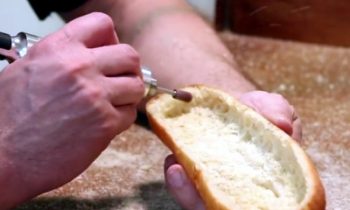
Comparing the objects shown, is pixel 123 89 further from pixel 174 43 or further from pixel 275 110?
pixel 174 43

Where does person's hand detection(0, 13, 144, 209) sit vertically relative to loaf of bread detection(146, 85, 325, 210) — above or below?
above

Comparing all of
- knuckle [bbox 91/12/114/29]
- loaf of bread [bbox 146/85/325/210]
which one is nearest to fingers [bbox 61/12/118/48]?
knuckle [bbox 91/12/114/29]

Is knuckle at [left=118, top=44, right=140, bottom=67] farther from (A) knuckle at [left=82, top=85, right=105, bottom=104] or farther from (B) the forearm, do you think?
(B) the forearm

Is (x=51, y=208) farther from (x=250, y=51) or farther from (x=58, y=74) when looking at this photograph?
(x=250, y=51)

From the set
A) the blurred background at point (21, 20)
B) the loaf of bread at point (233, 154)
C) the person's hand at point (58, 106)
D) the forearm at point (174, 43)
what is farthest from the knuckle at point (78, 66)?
the blurred background at point (21, 20)

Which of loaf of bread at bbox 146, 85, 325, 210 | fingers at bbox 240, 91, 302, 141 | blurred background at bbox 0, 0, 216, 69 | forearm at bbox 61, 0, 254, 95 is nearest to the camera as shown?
loaf of bread at bbox 146, 85, 325, 210

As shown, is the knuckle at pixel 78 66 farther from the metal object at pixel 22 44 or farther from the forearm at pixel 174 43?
the forearm at pixel 174 43

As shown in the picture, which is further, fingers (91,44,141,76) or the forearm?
the forearm

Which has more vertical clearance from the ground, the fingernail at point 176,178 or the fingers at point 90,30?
the fingers at point 90,30
